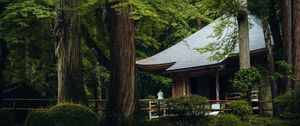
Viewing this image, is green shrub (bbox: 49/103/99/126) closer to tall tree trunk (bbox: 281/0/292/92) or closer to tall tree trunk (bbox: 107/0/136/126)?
tall tree trunk (bbox: 107/0/136/126)

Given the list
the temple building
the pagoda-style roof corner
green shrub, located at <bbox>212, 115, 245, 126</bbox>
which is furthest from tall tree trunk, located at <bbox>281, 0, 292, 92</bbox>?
the pagoda-style roof corner

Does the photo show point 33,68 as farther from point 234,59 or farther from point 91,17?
point 234,59

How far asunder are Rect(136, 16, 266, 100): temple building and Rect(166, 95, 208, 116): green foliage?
20.2ft

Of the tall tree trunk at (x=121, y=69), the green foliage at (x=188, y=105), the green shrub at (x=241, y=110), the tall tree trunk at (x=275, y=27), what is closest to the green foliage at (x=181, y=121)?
the green foliage at (x=188, y=105)

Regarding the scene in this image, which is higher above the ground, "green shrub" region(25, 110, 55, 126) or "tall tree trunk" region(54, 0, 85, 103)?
"tall tree trunk" region(54, 0, 85, 103)

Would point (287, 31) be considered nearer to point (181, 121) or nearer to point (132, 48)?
point (181, 121)

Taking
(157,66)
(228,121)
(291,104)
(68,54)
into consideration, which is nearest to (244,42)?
(291,104)

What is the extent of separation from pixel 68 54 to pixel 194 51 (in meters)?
13.7

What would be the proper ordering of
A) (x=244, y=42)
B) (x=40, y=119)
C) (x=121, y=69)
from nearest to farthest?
(x=40, y=119), (x=121, y=69), (x=244, y=42)

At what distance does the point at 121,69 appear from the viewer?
648 inches

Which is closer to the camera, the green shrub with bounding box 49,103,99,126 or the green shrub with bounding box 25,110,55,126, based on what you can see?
the green shrub with bounding box 49,103,99,126

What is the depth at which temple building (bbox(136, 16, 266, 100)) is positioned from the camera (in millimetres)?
24361

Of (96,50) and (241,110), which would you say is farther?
(96,50)

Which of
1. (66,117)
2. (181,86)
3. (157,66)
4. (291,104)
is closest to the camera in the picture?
(66,117)
